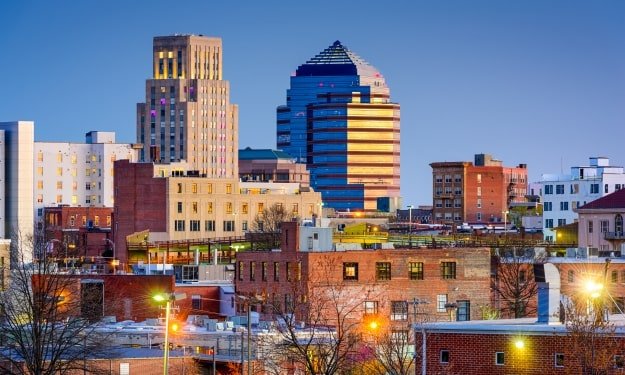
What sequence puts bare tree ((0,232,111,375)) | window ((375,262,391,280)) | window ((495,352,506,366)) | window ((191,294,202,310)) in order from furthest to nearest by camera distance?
window ((191,294,202,310))
window ((375,262,391,280))
bare tree ((0,232,111,375))
window ((495,352,506,366))

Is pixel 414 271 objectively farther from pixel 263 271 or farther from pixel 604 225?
pixel 604 225

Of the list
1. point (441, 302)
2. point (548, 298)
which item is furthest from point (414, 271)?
point (548, 298)

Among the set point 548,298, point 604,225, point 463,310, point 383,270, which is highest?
point 604,225

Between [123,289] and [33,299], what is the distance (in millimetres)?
31537

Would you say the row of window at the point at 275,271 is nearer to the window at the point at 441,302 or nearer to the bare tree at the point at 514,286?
the window at the point at 441,302

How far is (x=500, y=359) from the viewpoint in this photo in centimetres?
6725

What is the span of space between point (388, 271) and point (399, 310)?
112 inches

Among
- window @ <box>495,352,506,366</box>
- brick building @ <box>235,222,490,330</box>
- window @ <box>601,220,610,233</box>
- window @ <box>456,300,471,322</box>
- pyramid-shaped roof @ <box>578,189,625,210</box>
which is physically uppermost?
pyramid-shaped roof @ <box>578,189,625,210</box>

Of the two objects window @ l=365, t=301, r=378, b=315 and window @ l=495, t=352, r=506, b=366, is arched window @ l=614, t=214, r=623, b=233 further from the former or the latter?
window @ l=495, t=352, r=506, b=366

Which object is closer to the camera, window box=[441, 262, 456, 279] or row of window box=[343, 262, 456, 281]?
row of window box=[343, 262, 456, 281]

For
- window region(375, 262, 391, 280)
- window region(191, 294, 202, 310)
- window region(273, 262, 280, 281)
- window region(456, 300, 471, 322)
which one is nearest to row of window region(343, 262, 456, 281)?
window region(375, 262, 391, 280)

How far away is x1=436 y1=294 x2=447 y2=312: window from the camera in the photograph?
382 feet

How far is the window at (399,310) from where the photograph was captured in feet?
373

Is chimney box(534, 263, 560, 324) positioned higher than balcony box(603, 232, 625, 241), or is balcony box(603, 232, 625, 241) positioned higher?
balcony box(603, 232, 625, 241)
